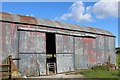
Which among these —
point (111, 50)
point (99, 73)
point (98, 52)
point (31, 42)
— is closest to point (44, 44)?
point (31, 42)

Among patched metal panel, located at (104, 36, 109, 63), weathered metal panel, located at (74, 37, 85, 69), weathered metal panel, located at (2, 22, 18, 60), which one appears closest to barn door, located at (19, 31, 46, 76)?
weathered metal panel, located at (2, 22, 18, 60)

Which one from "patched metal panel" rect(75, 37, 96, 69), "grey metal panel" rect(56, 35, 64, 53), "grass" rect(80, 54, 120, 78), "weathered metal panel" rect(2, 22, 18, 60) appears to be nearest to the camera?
"weathered metal panel" rect(2, 22, 18, 60)

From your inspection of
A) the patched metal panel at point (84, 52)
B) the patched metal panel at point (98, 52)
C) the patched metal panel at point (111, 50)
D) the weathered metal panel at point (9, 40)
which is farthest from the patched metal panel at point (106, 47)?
the weathered metal panel at point (9, 40)

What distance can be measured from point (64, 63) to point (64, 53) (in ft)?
2.62

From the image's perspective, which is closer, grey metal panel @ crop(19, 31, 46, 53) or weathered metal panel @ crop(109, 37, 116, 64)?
grey metal panel @ crop(19, 31, 46, 53)

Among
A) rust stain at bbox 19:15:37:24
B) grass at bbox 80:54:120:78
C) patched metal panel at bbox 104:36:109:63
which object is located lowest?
grass at bbox 80:54:120:78

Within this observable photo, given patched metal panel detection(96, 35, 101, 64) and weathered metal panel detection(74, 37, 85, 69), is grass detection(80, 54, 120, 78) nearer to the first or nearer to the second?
weathered metal panel detection(74, 37, 85, 69)

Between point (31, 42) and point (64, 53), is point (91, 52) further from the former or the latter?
point (31, 42)

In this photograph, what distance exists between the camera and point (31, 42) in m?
15.4

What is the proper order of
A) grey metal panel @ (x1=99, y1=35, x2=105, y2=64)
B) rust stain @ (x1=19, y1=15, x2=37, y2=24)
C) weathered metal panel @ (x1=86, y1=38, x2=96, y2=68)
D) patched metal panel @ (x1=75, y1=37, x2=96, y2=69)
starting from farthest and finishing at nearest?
grey metal panel @ (x1=99, y1=35, x2=105, y2=64), weathered metal panel @ (x1=86, y1=38, x2=96, y2=68), patched metal panel @ (x1=75, y1=37, x2=96, y2=69), rust stain @ (x1=19, y1=15, x2=37, y2=24)

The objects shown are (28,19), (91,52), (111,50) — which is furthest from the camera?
(111,50)

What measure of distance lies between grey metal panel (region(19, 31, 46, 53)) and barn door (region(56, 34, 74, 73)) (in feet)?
5.39

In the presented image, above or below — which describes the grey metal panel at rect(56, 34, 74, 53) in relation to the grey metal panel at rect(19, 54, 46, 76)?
above

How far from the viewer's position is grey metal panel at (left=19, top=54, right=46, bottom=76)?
48.3 ft
